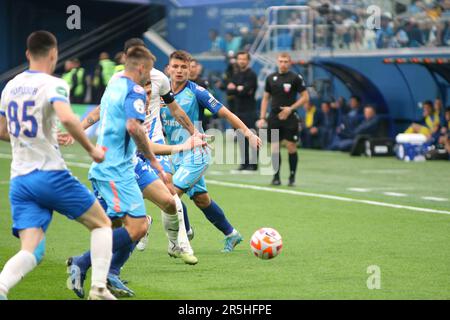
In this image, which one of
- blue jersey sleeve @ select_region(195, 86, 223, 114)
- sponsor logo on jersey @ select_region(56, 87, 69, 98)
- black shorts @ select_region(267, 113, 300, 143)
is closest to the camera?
sponsor logo on jersey @ select_region(56, 87, 69, 98)

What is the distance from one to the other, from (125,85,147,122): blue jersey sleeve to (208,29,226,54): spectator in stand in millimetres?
26022

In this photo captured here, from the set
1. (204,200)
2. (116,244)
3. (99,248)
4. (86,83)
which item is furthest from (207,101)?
(86,83)

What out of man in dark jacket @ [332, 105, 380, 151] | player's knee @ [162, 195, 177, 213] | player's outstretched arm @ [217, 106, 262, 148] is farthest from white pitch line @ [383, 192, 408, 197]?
man in dark jacket @ [332, 105, 380, 151]

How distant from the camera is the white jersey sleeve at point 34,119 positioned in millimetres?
7648

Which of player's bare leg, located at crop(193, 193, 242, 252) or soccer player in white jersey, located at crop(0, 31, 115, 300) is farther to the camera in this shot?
player's bare leg, located at crop(193, 193, 242, 252)

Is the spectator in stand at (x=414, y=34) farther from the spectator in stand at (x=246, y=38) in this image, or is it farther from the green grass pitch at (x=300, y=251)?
the spectator in stand at (x=246, y=38)

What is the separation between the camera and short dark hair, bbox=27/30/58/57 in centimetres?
769

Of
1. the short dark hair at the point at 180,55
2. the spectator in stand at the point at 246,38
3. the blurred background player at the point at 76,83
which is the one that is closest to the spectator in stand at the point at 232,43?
the spectator in stand at the point at 246,38

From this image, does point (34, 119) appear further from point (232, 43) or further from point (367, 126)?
point (232, 43)

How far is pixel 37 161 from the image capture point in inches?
305

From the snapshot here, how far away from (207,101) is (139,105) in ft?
9.46

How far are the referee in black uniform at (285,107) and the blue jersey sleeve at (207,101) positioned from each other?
23.2 feet

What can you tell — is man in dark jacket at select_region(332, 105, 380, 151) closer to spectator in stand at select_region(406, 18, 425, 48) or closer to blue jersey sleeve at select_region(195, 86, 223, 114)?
spectator in stand at select_region(406, 18, 425, 48)
